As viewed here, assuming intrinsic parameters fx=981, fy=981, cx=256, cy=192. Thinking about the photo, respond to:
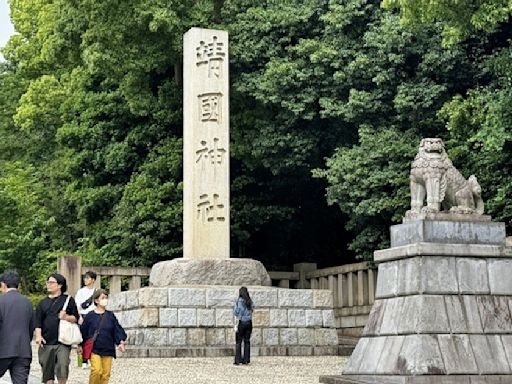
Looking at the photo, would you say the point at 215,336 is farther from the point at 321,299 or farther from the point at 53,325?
the point at 53,325

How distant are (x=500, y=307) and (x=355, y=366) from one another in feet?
5.48

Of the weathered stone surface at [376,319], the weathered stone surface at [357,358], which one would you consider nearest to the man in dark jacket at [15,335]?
the weathered stone surface at [357,358]

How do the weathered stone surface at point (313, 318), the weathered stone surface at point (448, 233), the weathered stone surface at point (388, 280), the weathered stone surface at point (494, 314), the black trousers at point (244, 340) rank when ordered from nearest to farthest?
the weathered stone surface at point (494, 314), the weathered stone surface at point (448, 233), the weathered stone surface at point (388, 280), the black trousers at point (244, 340), the weathered stone surface at point (313, 318)

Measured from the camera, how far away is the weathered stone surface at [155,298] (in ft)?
54.9

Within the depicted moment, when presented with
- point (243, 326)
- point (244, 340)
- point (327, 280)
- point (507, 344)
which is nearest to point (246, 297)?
point (243, 326)

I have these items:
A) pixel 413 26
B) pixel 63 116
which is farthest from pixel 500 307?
pixel 63 116

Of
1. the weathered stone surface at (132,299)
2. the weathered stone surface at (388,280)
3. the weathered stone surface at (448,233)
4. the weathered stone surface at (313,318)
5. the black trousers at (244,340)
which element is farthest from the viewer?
the weathered stone surface at (313,318)

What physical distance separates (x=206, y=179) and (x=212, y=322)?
2790mm

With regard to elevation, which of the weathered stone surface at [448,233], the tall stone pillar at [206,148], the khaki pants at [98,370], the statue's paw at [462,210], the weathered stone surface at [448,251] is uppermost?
the tall stone pillar at [206,148]

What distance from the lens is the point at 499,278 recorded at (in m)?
10.3

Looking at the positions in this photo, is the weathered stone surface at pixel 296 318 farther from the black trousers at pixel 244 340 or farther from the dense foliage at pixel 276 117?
the dense foliage at pixel 276 117

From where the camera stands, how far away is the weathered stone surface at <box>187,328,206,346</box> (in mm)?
16870

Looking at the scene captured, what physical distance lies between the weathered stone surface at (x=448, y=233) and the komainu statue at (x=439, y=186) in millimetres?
226

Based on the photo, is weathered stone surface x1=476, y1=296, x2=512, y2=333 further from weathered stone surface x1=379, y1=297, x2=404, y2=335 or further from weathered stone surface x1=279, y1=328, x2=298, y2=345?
weathered stone surface x1=279, y1=328, x2=298, y2=345
